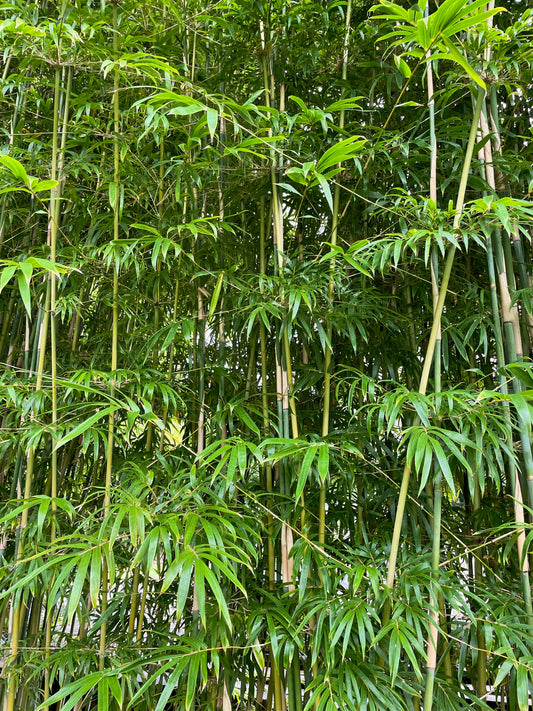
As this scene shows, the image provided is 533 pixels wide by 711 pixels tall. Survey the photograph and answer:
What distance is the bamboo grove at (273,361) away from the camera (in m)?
1.17

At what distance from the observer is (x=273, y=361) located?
1.87 m

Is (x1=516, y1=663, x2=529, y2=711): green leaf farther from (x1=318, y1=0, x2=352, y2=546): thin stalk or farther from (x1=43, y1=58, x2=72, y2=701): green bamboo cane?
(x1=43, y1=58, x2=72, y2=701): green bamboo cane

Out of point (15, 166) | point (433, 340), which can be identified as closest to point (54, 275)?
point (15, 166)

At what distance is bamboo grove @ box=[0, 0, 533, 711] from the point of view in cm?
117

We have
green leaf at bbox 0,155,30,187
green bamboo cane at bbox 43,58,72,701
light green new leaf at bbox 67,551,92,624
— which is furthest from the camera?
green bamboo cane at bbox 43,58,72,701

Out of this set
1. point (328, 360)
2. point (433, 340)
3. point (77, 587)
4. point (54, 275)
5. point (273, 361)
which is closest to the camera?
point (77, 587)

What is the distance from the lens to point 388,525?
1.59 meters

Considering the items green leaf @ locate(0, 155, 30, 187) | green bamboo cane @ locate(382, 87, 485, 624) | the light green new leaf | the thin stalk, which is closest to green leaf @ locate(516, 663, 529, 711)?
green bamboo cane @ locate(382, 87, 485, 624)

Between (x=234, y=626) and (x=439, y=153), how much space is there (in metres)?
1.43

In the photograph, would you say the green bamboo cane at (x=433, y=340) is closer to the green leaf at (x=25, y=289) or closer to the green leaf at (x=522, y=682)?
the green leaf at (x=522, y=682)

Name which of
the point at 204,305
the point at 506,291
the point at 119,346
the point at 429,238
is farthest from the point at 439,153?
the point at 119,346

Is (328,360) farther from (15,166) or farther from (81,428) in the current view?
(15,166)

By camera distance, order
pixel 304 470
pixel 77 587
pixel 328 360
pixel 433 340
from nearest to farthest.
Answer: pixel 77 587, pixel 304 470, pixel 433 340, pixel 328 360

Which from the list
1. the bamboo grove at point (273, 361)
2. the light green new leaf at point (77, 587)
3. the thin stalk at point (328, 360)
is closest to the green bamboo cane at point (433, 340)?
the bamboo grove at point (273, 361)
